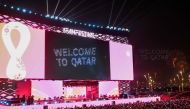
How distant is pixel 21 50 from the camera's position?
28.6 metres

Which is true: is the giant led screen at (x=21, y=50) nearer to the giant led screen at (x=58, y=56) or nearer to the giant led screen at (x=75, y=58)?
the giant led screen at (x=58, y=56)

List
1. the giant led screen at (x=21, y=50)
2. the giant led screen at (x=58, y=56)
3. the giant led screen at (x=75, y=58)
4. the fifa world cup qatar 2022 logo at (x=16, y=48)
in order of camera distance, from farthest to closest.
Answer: the giant led screen at (x=75, y=58)
the giant led screen at (x=58, y=56)
the fifa world cup qatar 2022 logo at (x=16, y=48)
the giant led screen at (x=21, y=50)

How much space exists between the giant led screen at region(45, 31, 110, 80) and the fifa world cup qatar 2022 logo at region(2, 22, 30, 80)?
2.79 metres

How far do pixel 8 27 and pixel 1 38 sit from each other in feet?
3.56

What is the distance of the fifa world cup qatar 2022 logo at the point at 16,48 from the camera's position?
27.6 metres

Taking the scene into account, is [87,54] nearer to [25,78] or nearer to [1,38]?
[25,78]

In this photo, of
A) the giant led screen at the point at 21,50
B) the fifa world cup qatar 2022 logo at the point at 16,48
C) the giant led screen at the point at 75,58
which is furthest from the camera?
the giant led screen at the point at 75,58

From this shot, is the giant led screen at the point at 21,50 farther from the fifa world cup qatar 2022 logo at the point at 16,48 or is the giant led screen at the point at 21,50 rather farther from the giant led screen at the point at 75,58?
the giant led screen at the point at 75,58

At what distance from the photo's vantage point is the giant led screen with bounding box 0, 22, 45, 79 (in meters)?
27.4

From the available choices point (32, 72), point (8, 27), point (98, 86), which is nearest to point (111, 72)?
point (98, 86)

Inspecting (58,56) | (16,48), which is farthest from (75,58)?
(16,48)

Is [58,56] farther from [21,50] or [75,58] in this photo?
[21,50]

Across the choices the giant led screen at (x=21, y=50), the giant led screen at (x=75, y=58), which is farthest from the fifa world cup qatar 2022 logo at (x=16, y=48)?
the giant led screen at (x=75, y=58)

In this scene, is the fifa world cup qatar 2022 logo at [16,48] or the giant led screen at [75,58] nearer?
the fifa world cup qatar 2022 logo at [16,48]
